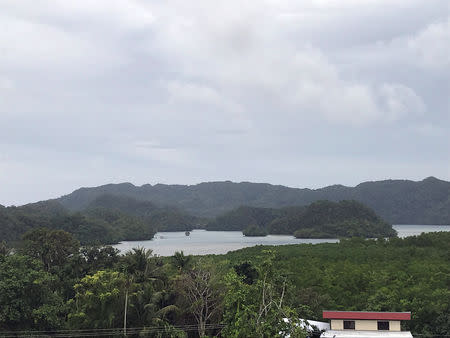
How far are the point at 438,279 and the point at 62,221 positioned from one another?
5405 inches

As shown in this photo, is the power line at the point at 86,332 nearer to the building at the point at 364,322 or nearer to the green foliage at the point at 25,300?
the green foliage at the point at 25,300

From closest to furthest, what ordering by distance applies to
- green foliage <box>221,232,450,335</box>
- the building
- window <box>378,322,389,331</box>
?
the building < window <box>378,322,389,331</box> < green foliage <box>221,232,450,335</box>

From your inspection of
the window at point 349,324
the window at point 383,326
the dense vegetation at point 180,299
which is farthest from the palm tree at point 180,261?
the window at point 383,326

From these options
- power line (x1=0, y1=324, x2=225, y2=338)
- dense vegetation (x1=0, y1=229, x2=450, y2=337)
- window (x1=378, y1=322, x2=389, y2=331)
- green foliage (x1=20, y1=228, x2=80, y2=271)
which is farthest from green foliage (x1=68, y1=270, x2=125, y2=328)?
window (x1=378, y1=322, x2=389, y2=331)

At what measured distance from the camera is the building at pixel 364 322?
90.9 ft

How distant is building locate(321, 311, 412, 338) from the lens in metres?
27.7

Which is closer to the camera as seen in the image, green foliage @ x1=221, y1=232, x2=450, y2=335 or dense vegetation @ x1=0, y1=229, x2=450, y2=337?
dense vegetation @ x1=0, y1=229, x2=450, y2=337

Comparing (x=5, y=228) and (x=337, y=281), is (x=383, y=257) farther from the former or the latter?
(x=5, y=228)

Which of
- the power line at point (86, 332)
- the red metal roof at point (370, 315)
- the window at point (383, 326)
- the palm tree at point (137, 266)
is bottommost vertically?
the power line at point (86, 332)

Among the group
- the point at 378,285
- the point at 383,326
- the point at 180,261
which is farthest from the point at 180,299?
the point at 378,285

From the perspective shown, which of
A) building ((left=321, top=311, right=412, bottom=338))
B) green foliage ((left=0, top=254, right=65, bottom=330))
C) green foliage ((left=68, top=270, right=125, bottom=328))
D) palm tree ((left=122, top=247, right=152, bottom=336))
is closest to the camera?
building ((left=321, top=311, right=412, bottom=338))

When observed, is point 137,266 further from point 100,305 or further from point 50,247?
point 50,247

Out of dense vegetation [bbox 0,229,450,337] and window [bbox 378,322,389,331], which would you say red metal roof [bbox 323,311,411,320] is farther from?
dense vegetation [bbox 0,229,450,337]

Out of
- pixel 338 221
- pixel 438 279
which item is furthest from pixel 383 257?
pixel 338 221
